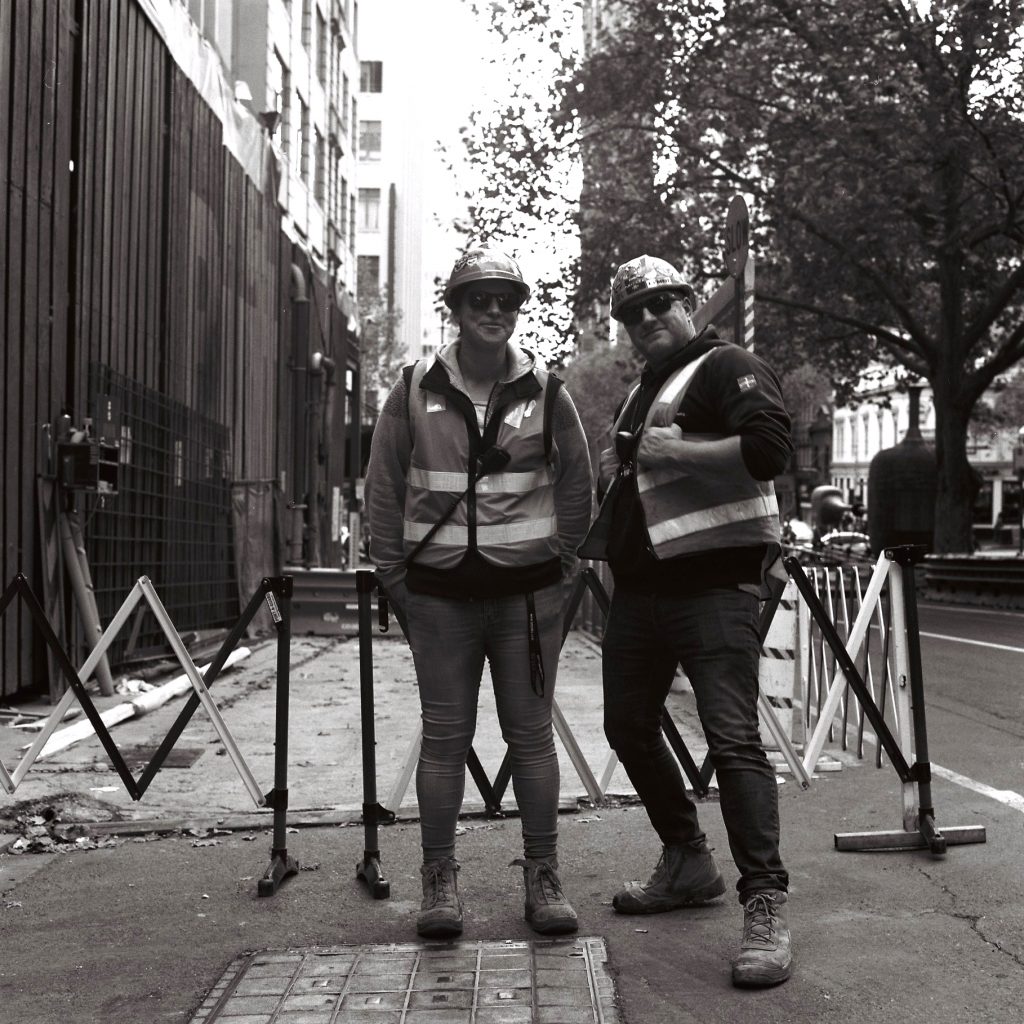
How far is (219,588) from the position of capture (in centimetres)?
1564

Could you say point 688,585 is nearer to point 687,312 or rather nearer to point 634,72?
point 687,312

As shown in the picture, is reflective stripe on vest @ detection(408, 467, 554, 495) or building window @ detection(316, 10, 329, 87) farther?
building window @ detection(316, 10, 329, 87)

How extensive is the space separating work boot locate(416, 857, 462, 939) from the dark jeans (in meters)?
0.66

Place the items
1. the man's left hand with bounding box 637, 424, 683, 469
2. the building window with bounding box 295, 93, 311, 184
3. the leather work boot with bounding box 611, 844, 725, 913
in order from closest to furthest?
1. the man's left hand with bounding box 637, 424, 683, 469
2. the leather work boot with bounding box 611, 844, 725, 913
3. the building window with bounding box 295, 93, 311, 184

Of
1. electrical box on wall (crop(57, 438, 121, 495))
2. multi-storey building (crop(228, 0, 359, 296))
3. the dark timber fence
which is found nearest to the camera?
the dark timber fence

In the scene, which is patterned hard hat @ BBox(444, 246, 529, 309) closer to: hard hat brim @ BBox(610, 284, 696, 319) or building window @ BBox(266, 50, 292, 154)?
hard hat brim @ BBox(610, 284, 696, 319)

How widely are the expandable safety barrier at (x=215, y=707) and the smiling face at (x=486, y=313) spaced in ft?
4.41

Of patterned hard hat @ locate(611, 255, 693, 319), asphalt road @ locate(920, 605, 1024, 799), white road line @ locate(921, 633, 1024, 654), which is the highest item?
patterned hard hat @ locate(611, 255, 693, 319)

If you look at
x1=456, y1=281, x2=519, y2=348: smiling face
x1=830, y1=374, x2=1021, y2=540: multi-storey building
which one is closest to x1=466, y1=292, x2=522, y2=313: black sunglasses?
x1=456, y1=281, x2=519, y2=348: smiling face

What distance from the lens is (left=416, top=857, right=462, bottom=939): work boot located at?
4301 mm

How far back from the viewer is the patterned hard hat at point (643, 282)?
4.43m

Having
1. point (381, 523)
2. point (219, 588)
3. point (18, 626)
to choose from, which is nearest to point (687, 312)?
point (381, 523)

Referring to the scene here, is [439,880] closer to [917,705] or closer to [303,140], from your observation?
[917,705]

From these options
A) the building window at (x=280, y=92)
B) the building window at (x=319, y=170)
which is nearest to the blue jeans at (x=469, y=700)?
the building window at (x=280, y=92)
